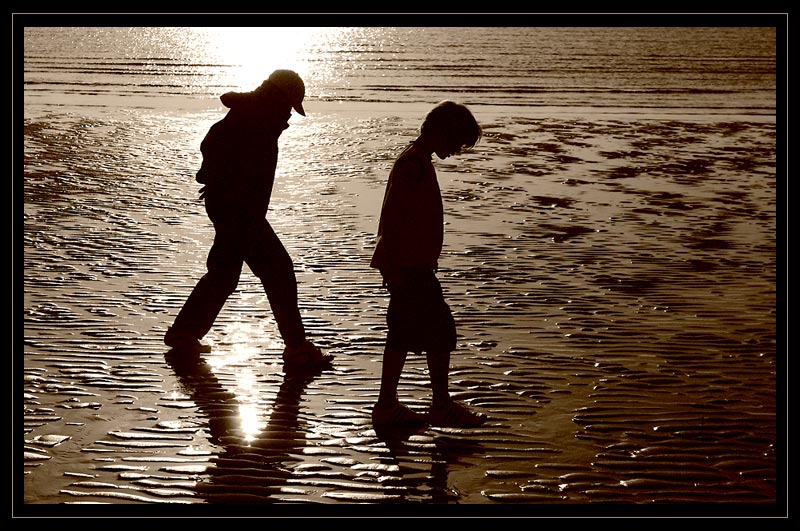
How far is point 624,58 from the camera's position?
3759 cm

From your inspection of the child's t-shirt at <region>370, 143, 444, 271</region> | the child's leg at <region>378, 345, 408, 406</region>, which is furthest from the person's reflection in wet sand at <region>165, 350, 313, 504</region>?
the child's t-shirt at <region>370, 143, 444, 271</region>

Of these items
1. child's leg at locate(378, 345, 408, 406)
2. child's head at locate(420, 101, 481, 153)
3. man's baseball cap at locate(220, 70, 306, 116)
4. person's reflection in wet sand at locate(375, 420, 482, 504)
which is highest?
man's baseball cap at locate(220, 70, 306, 116)

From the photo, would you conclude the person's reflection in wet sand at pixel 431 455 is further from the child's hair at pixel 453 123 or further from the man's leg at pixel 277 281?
the child's hair at pixel 453 123

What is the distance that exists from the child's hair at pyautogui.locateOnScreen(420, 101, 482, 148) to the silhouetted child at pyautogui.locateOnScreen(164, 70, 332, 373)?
1362 millimetres

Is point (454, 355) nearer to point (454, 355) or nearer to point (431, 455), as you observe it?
point (454, 355)

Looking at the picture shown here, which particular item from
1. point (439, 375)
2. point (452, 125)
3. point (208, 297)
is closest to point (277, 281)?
point (208, 297)

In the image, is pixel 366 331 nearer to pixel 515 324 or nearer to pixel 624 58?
pixel 515 324

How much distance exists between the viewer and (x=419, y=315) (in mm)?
5652

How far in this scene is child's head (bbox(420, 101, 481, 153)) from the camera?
5.50 meters

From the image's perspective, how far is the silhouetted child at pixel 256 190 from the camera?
6.68m

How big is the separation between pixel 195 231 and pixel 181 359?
3909 mm

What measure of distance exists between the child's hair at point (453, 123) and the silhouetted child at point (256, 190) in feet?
4.47

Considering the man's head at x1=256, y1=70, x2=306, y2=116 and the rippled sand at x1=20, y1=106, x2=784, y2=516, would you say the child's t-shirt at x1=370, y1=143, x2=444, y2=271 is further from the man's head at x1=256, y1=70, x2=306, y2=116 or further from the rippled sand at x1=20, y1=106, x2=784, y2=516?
the man's head at x1=256, y1=70, x2=306, y2=116
